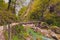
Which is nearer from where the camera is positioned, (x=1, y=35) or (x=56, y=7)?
(x=1, y=35)

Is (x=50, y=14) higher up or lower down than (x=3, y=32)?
lower down

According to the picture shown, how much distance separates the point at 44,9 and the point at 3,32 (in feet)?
17.6

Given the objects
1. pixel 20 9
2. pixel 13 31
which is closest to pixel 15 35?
pixel 13 31

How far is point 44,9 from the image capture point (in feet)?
25.5

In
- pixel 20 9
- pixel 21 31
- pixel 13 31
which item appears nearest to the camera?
pixel 13 31

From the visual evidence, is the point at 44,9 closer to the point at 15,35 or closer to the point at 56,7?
the point at 56,7

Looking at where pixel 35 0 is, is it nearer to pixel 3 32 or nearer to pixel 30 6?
pixel 30 6

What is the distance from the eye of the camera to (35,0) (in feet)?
25.7

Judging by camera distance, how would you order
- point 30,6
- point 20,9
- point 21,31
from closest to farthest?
point 21,31
point 30,6
point 20,9

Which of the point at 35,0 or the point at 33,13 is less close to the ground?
the point at 35,0

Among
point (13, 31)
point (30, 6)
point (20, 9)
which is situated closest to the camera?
point (13, 31)

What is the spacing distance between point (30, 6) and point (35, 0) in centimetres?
39

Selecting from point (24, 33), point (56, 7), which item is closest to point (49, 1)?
point (56, 7)

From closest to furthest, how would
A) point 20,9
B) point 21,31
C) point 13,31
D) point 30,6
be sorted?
1. point 13,31
2. point 21,31
3. point 30,6
4. point 20,9
